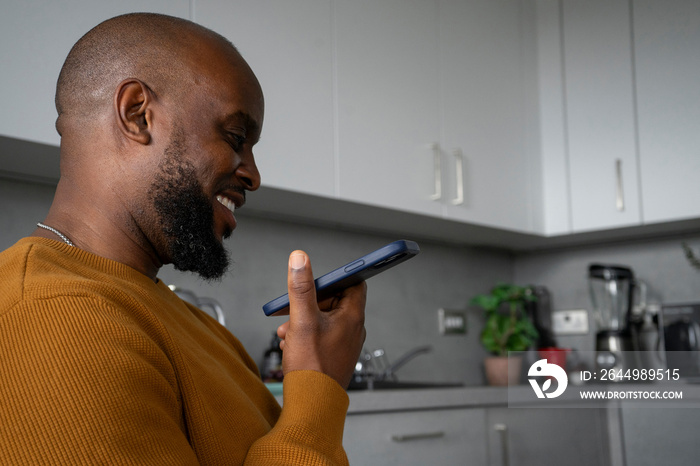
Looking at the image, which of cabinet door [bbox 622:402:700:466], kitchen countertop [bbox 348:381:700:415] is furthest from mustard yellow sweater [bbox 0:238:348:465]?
cabinet door [bbox 622:402:700:466]

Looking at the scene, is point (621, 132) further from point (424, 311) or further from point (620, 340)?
point (424, 311)

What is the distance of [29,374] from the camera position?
429 mm

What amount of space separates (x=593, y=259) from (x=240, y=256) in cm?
157

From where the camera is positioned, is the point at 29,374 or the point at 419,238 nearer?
the point at 29,374

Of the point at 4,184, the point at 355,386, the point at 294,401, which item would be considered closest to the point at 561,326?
the point at 355,386

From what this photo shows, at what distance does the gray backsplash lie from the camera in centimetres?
198

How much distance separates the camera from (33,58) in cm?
122

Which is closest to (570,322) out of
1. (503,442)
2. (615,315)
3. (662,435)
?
(615,315)

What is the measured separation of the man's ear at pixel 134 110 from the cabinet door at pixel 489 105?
1532mm

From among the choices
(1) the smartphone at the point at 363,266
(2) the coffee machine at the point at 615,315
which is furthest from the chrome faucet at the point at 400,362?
(1) the smartphone at the point at 363,266

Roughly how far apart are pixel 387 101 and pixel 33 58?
1.01 metres

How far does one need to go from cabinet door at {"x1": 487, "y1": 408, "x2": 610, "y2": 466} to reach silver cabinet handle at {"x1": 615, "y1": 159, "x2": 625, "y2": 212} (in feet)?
2.46

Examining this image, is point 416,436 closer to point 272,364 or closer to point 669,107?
point 272,364

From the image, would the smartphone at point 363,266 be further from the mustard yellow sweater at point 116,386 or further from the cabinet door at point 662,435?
the cabinet door at point 662,435
